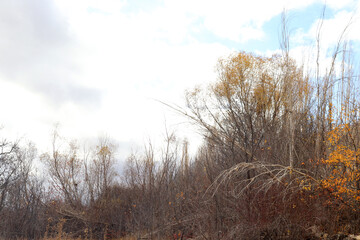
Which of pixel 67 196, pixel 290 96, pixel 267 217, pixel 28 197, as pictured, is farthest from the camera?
pixel 67 196

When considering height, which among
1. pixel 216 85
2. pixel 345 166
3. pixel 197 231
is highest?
pixel 216 85

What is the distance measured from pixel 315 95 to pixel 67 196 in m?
13.5

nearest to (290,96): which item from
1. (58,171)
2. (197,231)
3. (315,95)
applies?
(315,95)

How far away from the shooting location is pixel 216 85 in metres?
21.3

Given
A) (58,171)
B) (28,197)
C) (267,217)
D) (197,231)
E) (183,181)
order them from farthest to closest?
(58,171) < (28,197) < (183,181) < (197,231) < (267,217)

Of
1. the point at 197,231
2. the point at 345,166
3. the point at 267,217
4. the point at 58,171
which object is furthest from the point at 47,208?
the point at 345,166

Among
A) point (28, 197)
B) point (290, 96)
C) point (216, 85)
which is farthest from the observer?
point (216, 85)

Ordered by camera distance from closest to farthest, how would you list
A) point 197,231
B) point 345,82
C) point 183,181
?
1. point 197,231
2. point 345,82
3. point 183,181

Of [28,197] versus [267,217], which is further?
[28,197]

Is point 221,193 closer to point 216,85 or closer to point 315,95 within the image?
point 315,95

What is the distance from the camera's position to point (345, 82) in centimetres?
1080

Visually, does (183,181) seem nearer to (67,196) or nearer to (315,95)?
(315,95)

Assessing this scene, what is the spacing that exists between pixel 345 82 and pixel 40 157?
16.5 m

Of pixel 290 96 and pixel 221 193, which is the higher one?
pixel 290 96
